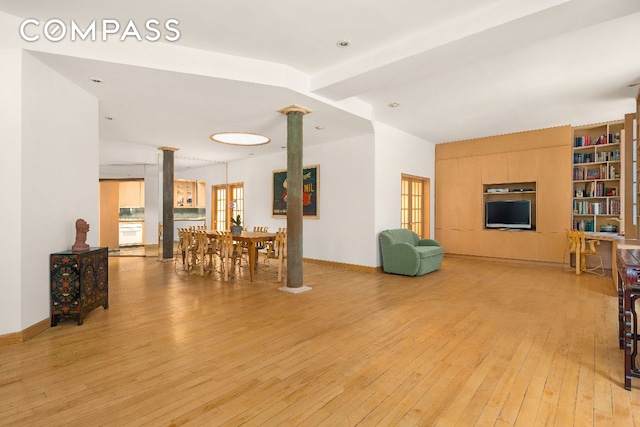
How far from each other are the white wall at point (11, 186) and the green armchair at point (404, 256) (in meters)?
5.37

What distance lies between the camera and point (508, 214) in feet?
25.5

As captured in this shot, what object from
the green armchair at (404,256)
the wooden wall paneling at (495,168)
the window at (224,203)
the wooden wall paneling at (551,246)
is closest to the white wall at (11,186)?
the green armchair at (404,256)

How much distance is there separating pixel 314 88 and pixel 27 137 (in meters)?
3.34

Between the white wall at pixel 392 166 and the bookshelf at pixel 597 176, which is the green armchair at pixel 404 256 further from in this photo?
the bookshelf at pixel 597 176

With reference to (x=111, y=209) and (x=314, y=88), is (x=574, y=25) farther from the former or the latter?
(x=111, y=209)

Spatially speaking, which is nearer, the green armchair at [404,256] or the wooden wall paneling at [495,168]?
the green armchair at [404,256]

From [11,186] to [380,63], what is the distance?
411 cm

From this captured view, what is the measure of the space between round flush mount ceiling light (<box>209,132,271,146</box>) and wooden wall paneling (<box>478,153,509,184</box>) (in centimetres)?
533

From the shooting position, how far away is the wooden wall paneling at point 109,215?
10.1m

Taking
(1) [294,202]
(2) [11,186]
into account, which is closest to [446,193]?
(1) [294,202]

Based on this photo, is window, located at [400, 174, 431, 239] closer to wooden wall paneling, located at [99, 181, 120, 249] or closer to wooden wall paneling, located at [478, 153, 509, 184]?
wooden wall paneling, located at [478, 153, 509, 184]

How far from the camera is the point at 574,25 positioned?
3.06 m

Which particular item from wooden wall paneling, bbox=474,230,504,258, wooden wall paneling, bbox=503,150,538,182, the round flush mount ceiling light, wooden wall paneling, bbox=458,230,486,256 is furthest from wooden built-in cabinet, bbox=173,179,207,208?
wooden wall paneling, bbox=503,150,538,182

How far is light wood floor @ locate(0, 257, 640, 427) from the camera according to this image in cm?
199
